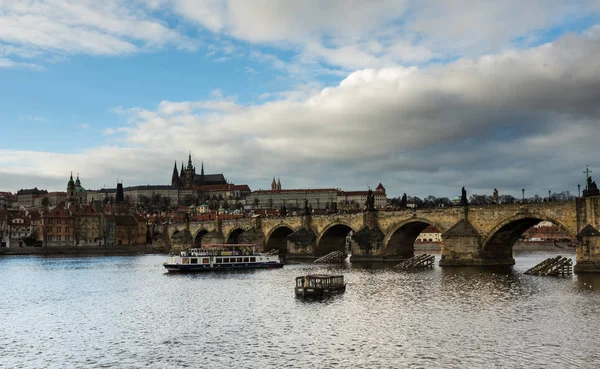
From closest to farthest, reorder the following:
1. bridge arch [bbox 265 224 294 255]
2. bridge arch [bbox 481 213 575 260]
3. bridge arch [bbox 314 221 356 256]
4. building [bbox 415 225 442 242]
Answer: bridge arch [bbox 481 213 575 260], bridge arch [bbox 314 221 356 256], bridge arch [bbox 265 224 294 255], building [bbox 415 225 442 242]

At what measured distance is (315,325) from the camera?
31312mm

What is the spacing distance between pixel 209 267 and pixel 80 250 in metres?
65.4

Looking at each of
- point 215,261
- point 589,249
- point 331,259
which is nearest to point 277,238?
point 331,259

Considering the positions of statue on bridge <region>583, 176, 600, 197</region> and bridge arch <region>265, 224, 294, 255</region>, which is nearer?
statue on bridge <region>583, 176, 600, 197</region>

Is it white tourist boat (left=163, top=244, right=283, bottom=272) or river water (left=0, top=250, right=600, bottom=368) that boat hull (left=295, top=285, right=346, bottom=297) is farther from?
white tourist boat (left=163, top=244, right=283, bottom=272)

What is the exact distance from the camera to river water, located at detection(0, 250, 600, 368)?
23.9 m

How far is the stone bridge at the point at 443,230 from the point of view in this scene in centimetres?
5022

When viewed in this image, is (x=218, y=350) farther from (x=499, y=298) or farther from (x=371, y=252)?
(x=371, y=252)

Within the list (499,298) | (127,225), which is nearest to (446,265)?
(499,298)

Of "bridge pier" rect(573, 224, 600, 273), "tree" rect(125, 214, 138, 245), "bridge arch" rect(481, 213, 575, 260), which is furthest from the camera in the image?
"tree" rect(125, 214, 138, 245)

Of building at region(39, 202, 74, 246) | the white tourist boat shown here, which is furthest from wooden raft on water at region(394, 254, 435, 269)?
building at region(39, 202, 74, 246)

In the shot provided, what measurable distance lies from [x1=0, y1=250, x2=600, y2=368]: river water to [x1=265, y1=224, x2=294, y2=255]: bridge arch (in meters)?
51.0

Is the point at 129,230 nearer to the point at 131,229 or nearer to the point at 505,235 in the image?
the point at 131,229

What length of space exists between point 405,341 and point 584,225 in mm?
30649
